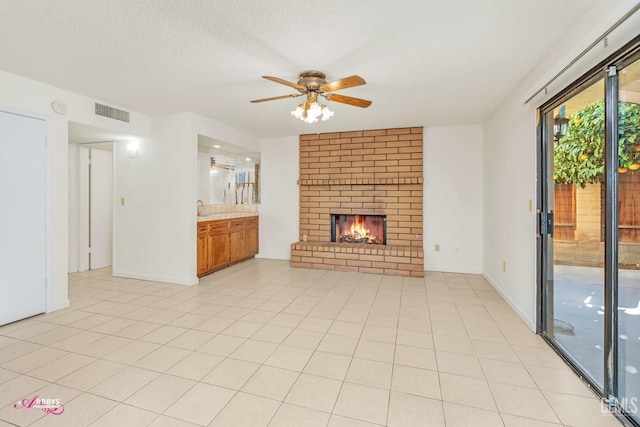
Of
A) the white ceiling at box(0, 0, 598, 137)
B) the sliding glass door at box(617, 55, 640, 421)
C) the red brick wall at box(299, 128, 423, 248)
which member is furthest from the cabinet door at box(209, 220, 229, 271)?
the sliding glass door at box(617, 55, 640, 421)

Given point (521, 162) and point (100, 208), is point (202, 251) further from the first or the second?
point (521, 162)

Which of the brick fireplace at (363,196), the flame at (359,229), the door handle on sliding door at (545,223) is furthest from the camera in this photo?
the flame at (359,229)

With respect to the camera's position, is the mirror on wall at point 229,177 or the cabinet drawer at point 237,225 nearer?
the cabinet drawer at point 237,225

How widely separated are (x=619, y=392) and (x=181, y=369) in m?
2.72

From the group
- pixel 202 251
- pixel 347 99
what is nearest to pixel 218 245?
pixel 202 251

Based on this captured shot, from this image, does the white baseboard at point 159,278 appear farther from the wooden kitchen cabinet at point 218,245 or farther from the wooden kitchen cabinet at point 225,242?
the wooden kitchen cabinet at point 218,245

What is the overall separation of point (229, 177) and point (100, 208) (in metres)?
2.31

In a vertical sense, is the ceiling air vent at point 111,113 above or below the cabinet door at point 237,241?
above

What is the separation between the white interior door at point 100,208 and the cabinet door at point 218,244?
2.22 meters

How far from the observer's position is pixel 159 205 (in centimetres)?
426

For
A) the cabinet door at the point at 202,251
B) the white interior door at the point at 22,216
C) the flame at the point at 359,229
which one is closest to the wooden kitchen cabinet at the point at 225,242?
the cabinet door at the point at 202,251

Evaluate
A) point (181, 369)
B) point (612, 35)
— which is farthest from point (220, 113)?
point (612, 35)

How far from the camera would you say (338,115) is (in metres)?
4.21

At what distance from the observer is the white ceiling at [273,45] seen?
1.85 metres
